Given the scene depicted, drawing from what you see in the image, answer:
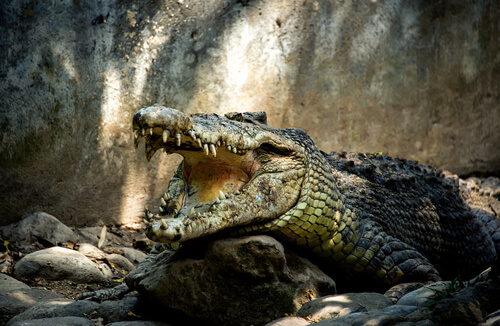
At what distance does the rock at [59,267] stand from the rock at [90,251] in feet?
0.85

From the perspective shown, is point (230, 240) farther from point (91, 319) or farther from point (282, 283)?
point (91, 319)

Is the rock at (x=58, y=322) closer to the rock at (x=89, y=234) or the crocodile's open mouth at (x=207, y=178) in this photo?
the crocodile's open mouth at (x=207, y=178)

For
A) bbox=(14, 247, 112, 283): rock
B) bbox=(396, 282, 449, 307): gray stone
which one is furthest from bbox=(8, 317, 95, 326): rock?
bbox=(396, 282, 449, 307): gray stone

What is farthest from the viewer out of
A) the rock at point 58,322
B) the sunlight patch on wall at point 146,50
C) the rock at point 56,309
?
the sunlight patch on wall at point 146,50

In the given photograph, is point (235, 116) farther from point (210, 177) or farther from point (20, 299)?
point (20, 299)

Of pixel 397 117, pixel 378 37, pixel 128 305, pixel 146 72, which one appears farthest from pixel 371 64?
pixel 128 305

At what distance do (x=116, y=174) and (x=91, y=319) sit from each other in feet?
6.75

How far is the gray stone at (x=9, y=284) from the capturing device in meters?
3.34

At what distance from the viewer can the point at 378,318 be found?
7.09 feet

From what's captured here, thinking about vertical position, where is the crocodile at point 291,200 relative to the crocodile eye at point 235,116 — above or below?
below

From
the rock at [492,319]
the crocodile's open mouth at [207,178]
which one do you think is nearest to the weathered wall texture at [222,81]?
the crocodile's open mouth at [207,178]

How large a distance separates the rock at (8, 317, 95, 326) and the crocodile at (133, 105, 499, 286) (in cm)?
68

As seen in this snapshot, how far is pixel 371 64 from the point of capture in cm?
582

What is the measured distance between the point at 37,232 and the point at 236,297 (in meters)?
2.28
